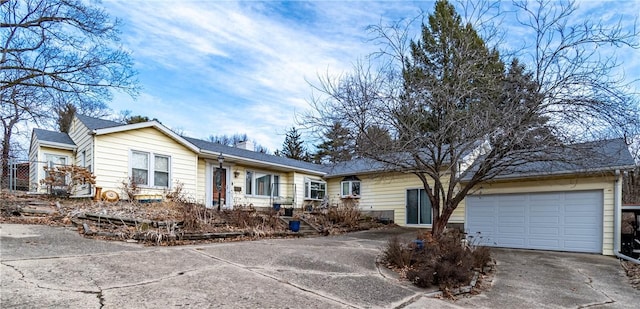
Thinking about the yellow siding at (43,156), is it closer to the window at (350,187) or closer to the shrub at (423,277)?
the window at (350,187)

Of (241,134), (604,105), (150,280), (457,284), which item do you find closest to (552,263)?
(604,105)

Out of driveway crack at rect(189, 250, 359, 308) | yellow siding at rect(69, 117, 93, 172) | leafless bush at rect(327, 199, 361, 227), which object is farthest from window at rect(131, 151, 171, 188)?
driveway crack at rect(189, 250, 359, 308)

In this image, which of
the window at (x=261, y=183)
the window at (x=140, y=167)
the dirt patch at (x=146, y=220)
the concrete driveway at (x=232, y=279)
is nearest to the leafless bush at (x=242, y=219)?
the dirt patch at (x=146, y=220)

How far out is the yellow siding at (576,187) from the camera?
10.5m

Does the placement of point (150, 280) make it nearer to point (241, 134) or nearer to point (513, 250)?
point (513, 250)

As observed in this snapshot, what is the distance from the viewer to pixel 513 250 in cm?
1188

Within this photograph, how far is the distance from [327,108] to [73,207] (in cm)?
758

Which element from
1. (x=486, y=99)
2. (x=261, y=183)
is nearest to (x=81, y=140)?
(x=261, y=183)

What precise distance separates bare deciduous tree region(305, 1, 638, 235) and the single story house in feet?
5.20

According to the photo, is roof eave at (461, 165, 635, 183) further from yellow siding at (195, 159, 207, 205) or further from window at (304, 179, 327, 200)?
yellow siding at (195, 159, 207, 205)

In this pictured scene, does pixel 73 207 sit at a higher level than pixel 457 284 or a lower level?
higher

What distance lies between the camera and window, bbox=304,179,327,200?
1864cm

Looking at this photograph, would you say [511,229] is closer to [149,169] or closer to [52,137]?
[149,169]

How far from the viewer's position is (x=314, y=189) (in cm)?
1906
